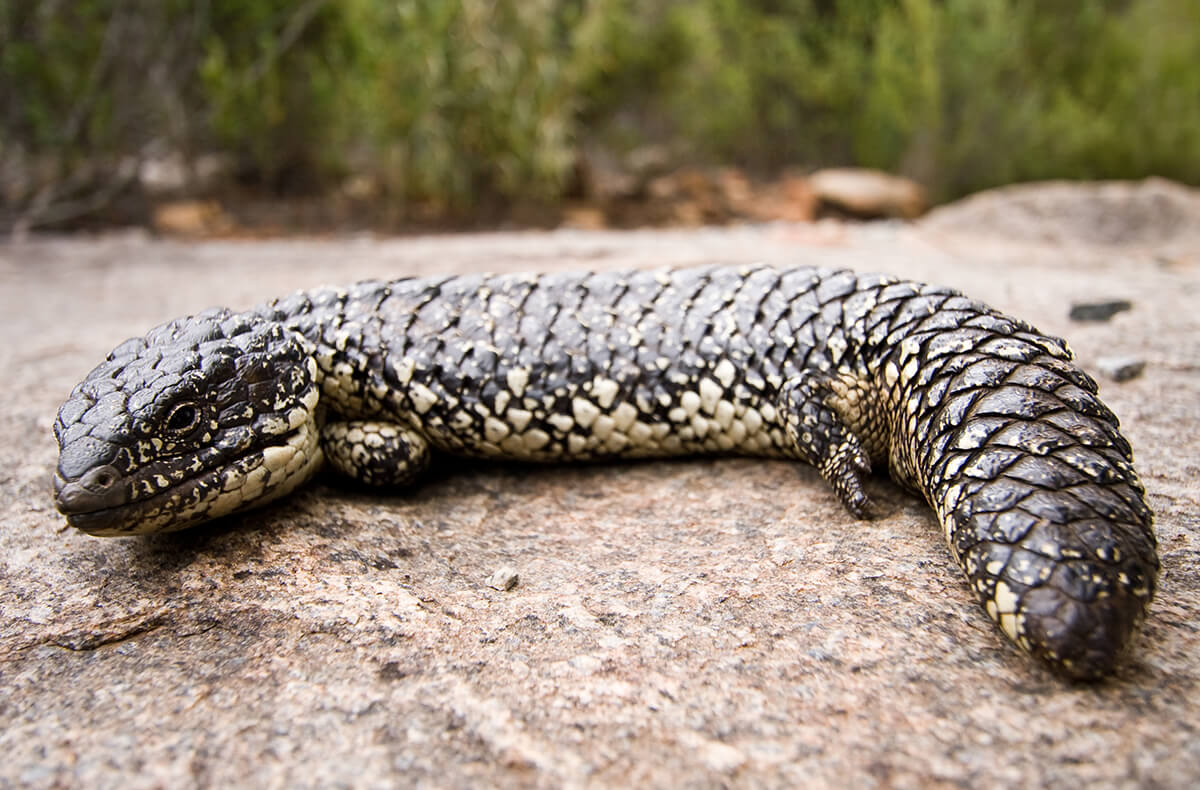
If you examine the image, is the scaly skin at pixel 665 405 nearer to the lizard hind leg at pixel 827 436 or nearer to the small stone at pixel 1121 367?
the lizard hind leg at pixel 827 436

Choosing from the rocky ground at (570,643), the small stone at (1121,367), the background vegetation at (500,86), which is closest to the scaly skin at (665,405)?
the rocky ground at (570,643)

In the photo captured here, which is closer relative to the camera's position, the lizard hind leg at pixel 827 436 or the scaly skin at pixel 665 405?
the scaly skin at pixel 665 405

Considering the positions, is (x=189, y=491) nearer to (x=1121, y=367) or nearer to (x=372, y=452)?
(x=372, y=452)

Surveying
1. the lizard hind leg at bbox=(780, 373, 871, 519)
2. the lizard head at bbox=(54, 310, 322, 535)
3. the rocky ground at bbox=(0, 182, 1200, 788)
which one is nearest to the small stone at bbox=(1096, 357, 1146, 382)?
the rocky ground at bbox=(0, 182, 1200, 788)

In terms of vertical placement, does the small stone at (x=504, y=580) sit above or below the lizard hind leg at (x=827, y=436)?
below

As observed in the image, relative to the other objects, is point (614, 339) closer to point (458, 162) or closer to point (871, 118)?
point (458, 162)

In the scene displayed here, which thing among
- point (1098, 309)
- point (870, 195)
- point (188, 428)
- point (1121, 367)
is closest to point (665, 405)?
point (188, 428)

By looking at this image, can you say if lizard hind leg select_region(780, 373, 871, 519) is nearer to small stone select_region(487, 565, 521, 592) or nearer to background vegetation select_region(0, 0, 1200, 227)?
small stone select_region(487, 565, 521, 592)
